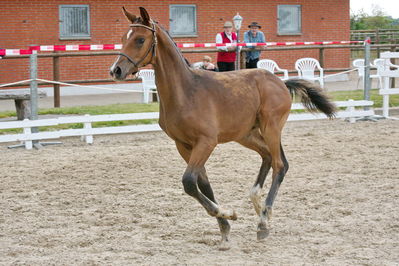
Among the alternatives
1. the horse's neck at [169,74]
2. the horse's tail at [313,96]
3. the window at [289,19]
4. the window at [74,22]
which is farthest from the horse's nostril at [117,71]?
the window at [289,19]

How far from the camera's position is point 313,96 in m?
7.34

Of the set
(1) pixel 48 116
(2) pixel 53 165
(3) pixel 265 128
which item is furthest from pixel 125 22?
(3) pixel 265 128

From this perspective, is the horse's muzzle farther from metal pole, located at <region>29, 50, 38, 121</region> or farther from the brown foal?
metal pole, located at <region>29, 50, 38, 121</region>

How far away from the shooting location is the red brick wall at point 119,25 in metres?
A: 18.9

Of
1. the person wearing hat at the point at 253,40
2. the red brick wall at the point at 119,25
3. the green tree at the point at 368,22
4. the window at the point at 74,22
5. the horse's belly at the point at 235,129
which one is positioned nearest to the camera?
the horse's belly at the point at 235,129

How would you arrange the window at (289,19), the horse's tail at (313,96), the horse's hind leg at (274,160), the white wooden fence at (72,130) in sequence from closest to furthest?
the horse's hind leg at (274,160) < the horse's tail at (313,96) < the white wooden fence at (72,130) < the window at (289,19)

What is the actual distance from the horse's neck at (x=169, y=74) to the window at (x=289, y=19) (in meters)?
17.2

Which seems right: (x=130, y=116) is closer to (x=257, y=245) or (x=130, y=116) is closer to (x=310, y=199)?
(x=310, y=199)

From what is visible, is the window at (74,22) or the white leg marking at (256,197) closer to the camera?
the white leg marking at (256,197)

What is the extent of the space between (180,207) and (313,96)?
186 centimetres

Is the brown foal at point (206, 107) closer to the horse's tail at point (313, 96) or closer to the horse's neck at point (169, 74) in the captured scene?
the horse's neck at point (169, 74)

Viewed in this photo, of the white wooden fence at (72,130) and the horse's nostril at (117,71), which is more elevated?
the horse's nostril at (117,71)

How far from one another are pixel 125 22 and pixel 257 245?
1537cm

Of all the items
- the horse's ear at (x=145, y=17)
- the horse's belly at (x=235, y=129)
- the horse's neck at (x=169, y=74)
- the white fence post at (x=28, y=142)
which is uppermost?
the horse's ear at (x=145, y=17)
